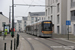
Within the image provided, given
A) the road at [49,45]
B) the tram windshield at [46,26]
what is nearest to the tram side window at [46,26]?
the tram windshield at [46,26]

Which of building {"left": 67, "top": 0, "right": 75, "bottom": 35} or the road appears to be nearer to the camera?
the road

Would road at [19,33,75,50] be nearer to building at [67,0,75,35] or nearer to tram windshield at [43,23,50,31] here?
tram windshield at [43,23,50,31]

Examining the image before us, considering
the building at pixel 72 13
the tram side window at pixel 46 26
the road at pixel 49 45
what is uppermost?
the building at pixel 72 13

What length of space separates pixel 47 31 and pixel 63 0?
18.5 metres

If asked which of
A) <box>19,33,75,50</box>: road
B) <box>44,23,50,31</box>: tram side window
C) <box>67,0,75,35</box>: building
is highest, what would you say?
<box>67,0,75,35</box>: building

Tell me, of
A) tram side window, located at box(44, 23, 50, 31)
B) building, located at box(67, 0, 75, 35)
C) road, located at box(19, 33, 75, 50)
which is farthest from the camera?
building, located at box(67, 0, 75, 35)

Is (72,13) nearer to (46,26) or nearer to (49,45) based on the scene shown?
(46,26)

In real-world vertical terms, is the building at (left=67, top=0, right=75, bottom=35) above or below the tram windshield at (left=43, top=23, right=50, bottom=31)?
above

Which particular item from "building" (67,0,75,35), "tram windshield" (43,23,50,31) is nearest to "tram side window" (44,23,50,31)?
"tram windshield" (43,23,50,31)

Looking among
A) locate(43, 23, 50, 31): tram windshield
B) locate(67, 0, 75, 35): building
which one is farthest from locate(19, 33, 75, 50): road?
locate(67, 0, 75, 35): building

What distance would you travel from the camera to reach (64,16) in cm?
4347

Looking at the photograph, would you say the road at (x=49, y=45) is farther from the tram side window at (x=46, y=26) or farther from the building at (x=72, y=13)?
the building at (x=72, y=13)

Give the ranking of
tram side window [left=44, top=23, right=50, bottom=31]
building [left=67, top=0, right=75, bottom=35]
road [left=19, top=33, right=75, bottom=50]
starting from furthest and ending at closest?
building [left=67, top=0, right=75, bottom=35], tram side window [left=44, top=23, right=50, bottom=31], road [left=19, top=33, right=75, bottom=50]

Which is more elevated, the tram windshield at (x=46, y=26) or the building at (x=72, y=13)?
the building at (x=72, y=13)
